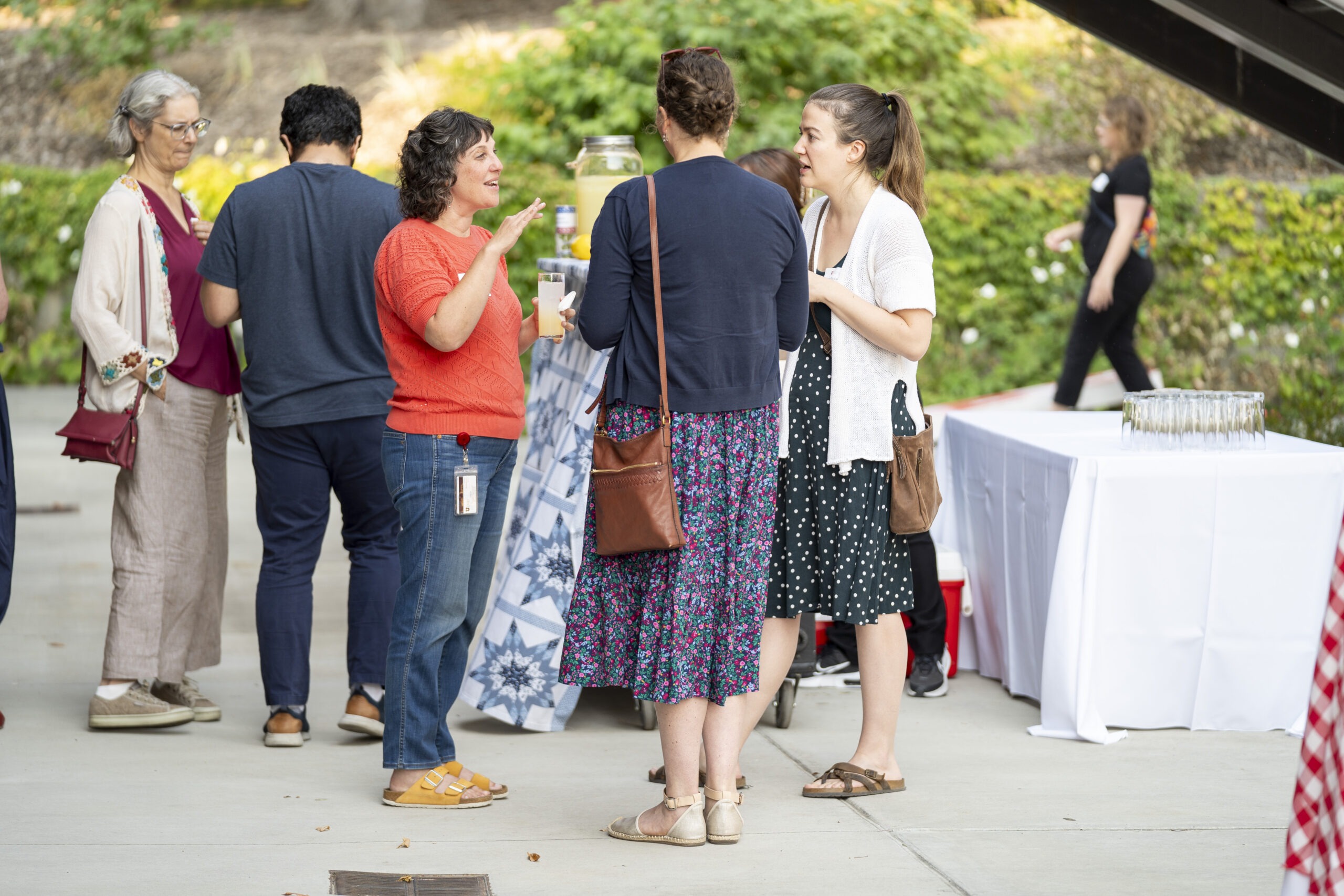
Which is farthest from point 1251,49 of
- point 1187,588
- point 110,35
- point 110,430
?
point 110,35

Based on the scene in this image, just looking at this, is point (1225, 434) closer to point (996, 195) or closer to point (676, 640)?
point (676, 640)

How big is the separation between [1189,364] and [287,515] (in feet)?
24.4

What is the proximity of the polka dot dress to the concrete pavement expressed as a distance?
1.69 ft

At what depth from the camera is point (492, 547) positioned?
147 inches

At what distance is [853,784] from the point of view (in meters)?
3.80

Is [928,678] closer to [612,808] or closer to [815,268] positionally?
[612,808]

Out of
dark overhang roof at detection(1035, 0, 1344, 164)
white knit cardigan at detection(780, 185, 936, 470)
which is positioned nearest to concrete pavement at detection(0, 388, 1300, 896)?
white knit cardigan at detection(780, 185, 936, 470)

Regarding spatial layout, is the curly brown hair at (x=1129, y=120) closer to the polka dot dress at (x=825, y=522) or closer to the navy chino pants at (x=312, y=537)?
the polka dot dress at (x=825, y=522)

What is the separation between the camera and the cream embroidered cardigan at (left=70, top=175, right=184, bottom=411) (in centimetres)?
421

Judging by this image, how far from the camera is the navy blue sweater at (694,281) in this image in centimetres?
324

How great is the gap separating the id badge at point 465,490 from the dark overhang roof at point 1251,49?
2857mm

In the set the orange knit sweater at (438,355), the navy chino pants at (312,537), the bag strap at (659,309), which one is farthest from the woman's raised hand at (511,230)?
the navy chino pants at (312,537)

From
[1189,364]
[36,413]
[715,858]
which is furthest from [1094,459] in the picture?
[36,413]

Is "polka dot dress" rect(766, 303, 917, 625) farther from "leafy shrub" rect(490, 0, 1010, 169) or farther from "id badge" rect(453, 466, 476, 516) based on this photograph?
"leafy shrub" rect(490, 0, 1010, 169)
